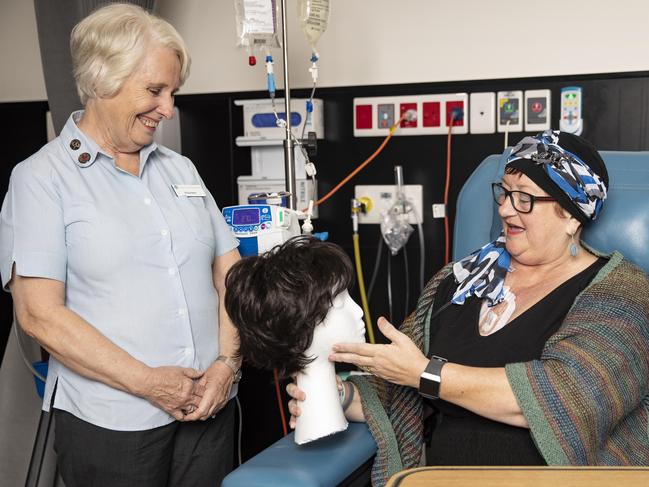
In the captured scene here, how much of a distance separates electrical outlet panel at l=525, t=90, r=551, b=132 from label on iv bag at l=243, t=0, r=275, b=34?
97cm

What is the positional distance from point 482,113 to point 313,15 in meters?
0.73

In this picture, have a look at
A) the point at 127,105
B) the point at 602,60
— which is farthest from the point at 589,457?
the point at 602,60

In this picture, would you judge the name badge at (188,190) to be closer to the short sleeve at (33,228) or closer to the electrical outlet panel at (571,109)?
the short sleeve at (33,228)

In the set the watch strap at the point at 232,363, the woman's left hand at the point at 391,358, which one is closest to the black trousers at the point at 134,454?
the watch strap at the point at 232,363

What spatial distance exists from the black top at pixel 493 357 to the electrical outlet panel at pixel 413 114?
4.03ft

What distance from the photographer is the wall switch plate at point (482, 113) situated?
289 cm

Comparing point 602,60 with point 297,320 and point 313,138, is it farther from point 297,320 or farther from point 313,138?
point 297,320

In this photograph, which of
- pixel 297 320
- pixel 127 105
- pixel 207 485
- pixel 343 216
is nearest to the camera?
pixel 297 320

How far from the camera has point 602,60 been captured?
2.77m

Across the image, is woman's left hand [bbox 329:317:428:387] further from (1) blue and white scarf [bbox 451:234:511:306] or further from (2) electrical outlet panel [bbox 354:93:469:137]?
(2) electrical outlet panel [bbox 354:93:469:137]

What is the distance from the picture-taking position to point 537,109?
284cm

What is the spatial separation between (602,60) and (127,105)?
5.87 ft

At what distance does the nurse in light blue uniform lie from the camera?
5.34ft

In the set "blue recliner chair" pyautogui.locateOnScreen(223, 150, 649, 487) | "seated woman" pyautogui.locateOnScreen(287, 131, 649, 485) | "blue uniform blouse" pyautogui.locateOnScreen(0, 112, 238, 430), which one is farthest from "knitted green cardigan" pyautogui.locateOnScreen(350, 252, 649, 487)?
"blue uniform blouse" pyautogui.locateOnScreen(0, 112, 238, 430)
